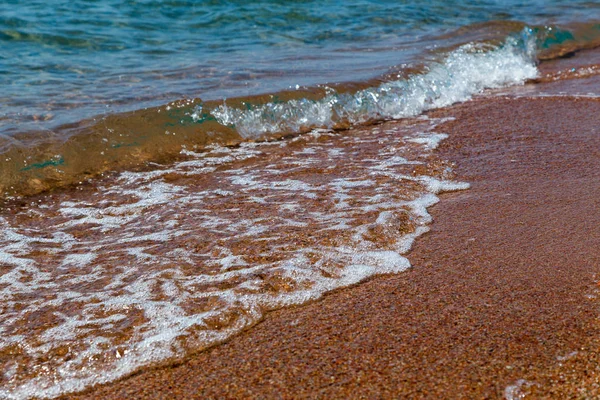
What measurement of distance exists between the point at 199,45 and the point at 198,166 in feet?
12.9

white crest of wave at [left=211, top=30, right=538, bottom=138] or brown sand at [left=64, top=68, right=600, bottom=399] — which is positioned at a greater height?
white crest of wave at [left=211, top=30, right=538, bottom=138]

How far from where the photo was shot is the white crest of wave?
5.23m

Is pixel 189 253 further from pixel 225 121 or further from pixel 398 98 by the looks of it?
pixel 398 98

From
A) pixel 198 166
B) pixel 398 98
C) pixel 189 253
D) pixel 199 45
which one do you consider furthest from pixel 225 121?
pixel 199 45

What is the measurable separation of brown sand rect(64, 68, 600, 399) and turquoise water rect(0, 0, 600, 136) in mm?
2972

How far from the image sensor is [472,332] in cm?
223

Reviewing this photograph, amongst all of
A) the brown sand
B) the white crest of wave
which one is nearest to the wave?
the white crest of wave

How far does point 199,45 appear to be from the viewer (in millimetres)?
7977

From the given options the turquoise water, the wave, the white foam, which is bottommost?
the white foam

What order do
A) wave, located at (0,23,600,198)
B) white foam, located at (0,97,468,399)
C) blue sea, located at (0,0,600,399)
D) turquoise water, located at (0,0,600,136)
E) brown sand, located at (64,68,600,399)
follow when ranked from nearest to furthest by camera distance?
brown sand, located at (64,68,600,399) < white foam, located at (0,97,468,399) < blue sea, located at (0,0,600,399) < wave, located at (0,23,600,198) < turquoise water, located at (0,0,600,136)

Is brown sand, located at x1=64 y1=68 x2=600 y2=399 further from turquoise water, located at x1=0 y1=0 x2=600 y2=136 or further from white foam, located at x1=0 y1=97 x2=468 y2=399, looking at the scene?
turquoise water, located at x1=0 y1=0 x2=600 y2=136

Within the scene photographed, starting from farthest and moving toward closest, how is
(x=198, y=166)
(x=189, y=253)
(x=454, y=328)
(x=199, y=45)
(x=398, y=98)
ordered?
(x=199, y=45), (x=398, y=98), (x=198, y=166), (x=189, y=253), (x=454, y=328)

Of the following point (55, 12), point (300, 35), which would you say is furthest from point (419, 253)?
point (55, 12)

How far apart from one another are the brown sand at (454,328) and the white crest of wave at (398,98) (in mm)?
2100
